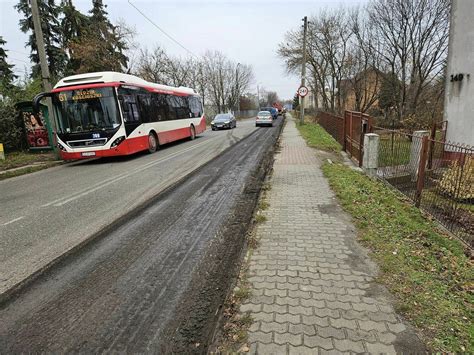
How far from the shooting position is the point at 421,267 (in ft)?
11.6

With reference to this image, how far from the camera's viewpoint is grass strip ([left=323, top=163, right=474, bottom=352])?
8.35ft

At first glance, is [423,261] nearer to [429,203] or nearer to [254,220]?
[254,220]

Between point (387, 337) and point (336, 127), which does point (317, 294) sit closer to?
point (387, 337)

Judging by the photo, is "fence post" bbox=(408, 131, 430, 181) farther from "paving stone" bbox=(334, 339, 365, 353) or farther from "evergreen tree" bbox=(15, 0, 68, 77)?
"evergreen tree" bbox=(15, 0, 68, 77)

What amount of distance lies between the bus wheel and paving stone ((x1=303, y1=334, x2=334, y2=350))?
1259cm

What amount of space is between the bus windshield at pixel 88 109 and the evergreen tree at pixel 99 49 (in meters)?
17.2

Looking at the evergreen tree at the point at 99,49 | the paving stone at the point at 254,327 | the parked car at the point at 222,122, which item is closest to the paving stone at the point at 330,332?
the paving stone at the point at 254,327

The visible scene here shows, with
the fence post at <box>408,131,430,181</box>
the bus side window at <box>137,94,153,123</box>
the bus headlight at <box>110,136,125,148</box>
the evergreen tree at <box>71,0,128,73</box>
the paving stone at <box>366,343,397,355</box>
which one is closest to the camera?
the paving stone at <box>366,343,397,355</box>

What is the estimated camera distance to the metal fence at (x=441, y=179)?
5.55 meters

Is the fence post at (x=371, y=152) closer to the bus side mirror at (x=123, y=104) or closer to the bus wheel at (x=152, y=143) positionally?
the bus side mirror at (x=123, y=104)

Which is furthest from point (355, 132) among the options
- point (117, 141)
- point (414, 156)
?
point (117, 141)

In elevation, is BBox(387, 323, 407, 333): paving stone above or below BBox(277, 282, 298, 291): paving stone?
below

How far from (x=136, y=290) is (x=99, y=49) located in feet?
93.3

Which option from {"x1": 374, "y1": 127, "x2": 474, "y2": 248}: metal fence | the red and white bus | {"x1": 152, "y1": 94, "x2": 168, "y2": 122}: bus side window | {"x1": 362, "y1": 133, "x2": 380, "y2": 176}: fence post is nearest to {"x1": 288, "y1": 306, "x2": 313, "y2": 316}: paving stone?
{"x1": 374, "y1": 127, "x2": 474, "y2": 248}: metal fence
